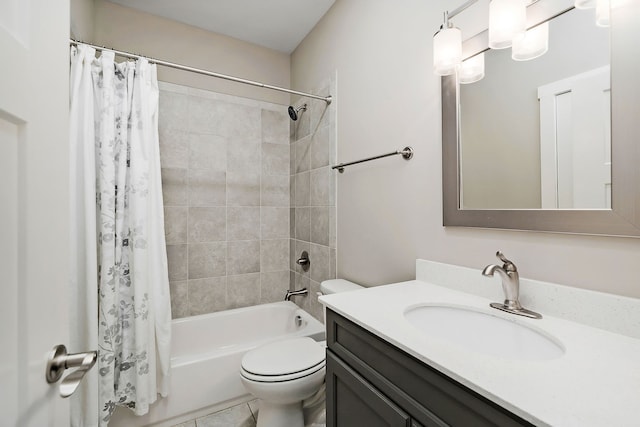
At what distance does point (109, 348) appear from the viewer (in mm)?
1428

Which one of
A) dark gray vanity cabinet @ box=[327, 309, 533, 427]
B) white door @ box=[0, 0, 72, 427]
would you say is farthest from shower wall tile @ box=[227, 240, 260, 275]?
white door @ box=[0, 0, 72, 427]

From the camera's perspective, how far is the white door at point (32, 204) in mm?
391

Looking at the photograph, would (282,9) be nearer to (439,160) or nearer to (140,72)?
(140,72)

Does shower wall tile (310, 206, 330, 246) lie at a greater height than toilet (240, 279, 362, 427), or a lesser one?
greater

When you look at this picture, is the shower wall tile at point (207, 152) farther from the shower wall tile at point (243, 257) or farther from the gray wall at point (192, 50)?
the shower wall tile at point (243, 257)

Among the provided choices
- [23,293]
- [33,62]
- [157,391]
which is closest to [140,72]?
[33,62]

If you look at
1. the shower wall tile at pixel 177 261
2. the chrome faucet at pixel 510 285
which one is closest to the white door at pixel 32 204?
the chrome faucet at pixel 510 285

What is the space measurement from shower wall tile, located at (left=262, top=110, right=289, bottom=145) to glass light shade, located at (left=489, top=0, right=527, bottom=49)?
182cm

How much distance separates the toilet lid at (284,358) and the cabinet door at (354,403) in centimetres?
40

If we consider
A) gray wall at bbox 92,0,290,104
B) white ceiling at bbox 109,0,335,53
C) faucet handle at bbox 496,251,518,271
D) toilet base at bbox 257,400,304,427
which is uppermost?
white ceiling at bbox 109,0,335,53

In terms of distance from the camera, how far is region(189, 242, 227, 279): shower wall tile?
2.14 m

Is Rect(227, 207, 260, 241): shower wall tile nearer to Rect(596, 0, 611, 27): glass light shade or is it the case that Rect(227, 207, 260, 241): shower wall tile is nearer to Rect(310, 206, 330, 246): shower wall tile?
Rect(310, 206, 330, 246): shower wall tile

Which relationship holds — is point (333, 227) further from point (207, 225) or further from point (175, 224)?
point (175, 224)

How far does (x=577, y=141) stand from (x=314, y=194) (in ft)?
5.00
